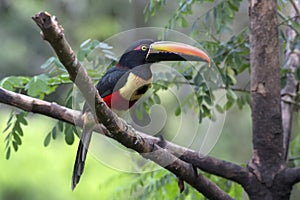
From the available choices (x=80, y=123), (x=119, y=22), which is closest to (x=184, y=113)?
(x=80, y=123)

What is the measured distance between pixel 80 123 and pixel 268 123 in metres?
0.94

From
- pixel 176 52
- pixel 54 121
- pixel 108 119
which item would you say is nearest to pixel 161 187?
pixel 176 52

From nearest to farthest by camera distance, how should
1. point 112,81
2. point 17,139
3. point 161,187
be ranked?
point 112,81 < point 17,139 < point 161,187

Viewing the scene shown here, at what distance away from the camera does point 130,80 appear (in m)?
3.18

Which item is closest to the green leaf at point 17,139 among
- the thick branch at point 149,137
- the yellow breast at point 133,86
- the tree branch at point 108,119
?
the thick branch at point 149,137

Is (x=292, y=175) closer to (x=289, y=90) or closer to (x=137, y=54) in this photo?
(x=289, y=90)

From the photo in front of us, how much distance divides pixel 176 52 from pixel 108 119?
2.24ft

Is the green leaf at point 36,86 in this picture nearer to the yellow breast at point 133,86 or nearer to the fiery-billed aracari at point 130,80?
the fiery-billed aracari at point 130,80

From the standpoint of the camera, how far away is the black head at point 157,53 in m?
3.05

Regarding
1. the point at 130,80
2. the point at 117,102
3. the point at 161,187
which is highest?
the point at 130,80

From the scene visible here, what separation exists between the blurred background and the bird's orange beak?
39.0 inches

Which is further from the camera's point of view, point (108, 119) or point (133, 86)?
point (133, 86)

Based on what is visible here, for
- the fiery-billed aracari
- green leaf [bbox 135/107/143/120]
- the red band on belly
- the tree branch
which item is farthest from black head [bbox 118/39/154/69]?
the tree branch

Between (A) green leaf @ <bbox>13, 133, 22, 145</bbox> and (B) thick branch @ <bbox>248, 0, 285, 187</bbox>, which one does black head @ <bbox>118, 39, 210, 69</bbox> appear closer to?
(B) thick branch @ <bbox>248, 0, 285, 187</bbox>
